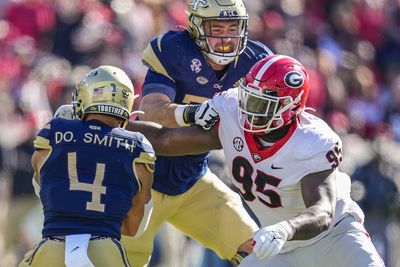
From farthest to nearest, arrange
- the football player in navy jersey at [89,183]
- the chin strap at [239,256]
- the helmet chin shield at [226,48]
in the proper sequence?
1. the chin strap at [239,256]
2. the helmet chin shield at [226,48]
3. the football player in navy jersey at [89,183]

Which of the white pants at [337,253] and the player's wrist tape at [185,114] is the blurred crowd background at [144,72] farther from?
the white pants at [337,253]

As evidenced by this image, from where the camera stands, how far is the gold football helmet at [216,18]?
687 centimetres

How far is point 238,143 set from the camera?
19.6 feet

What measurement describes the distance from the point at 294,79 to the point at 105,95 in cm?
96

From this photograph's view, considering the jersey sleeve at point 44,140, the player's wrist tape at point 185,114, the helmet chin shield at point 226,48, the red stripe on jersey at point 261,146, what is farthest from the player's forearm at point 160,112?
the jersey sleeve at point 44,140

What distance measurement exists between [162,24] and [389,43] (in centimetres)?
305

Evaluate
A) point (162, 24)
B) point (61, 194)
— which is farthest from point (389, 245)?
point (61, 194)

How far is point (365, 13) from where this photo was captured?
12891mm

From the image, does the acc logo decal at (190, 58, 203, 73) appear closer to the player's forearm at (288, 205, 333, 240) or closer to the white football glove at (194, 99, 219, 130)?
the white football glove at (194, 99, 219, 130)

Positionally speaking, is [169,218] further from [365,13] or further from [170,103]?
[365,13]

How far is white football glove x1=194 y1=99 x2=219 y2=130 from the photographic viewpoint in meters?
6.04

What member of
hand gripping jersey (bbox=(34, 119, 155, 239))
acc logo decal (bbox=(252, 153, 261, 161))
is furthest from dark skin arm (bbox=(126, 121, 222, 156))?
hand gripping jersey (bbox=(34, 119, 155, 239))

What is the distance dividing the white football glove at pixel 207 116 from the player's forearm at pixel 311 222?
0.84m

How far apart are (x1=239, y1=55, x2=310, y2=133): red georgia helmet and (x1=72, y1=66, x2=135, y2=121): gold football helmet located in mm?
596
